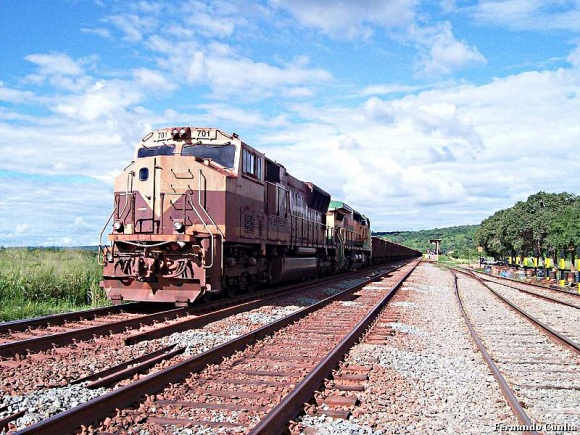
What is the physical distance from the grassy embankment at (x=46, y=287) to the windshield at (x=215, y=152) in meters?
4.02

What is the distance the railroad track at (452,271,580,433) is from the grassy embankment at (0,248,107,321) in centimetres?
830

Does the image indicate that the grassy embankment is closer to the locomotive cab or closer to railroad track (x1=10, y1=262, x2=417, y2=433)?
the locomotive cab

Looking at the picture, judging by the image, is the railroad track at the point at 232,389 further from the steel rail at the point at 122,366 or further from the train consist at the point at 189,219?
the train consist at the point at 189,219

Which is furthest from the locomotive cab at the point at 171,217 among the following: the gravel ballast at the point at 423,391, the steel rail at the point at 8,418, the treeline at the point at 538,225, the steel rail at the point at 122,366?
the treeline at the point at 538,225

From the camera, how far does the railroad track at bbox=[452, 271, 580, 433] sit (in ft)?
16.3

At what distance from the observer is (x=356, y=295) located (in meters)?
16.0

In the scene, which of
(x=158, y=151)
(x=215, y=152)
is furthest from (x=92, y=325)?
(x=215, y=152)

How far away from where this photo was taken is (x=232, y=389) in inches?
219

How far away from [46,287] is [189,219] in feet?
13.1

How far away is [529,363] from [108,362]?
5425 millimetres

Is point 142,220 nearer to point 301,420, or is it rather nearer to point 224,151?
point 224,151

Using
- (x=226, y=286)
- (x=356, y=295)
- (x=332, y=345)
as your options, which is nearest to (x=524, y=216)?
(x=356, y=295)

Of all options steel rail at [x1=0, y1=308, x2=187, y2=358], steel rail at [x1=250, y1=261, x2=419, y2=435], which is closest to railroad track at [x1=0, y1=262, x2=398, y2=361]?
steel rail at [x1=0, y1=308, x2=187, y2=358]

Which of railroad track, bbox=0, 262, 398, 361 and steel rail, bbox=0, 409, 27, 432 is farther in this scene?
railroad track, bbox=0, 262, 398, 361
